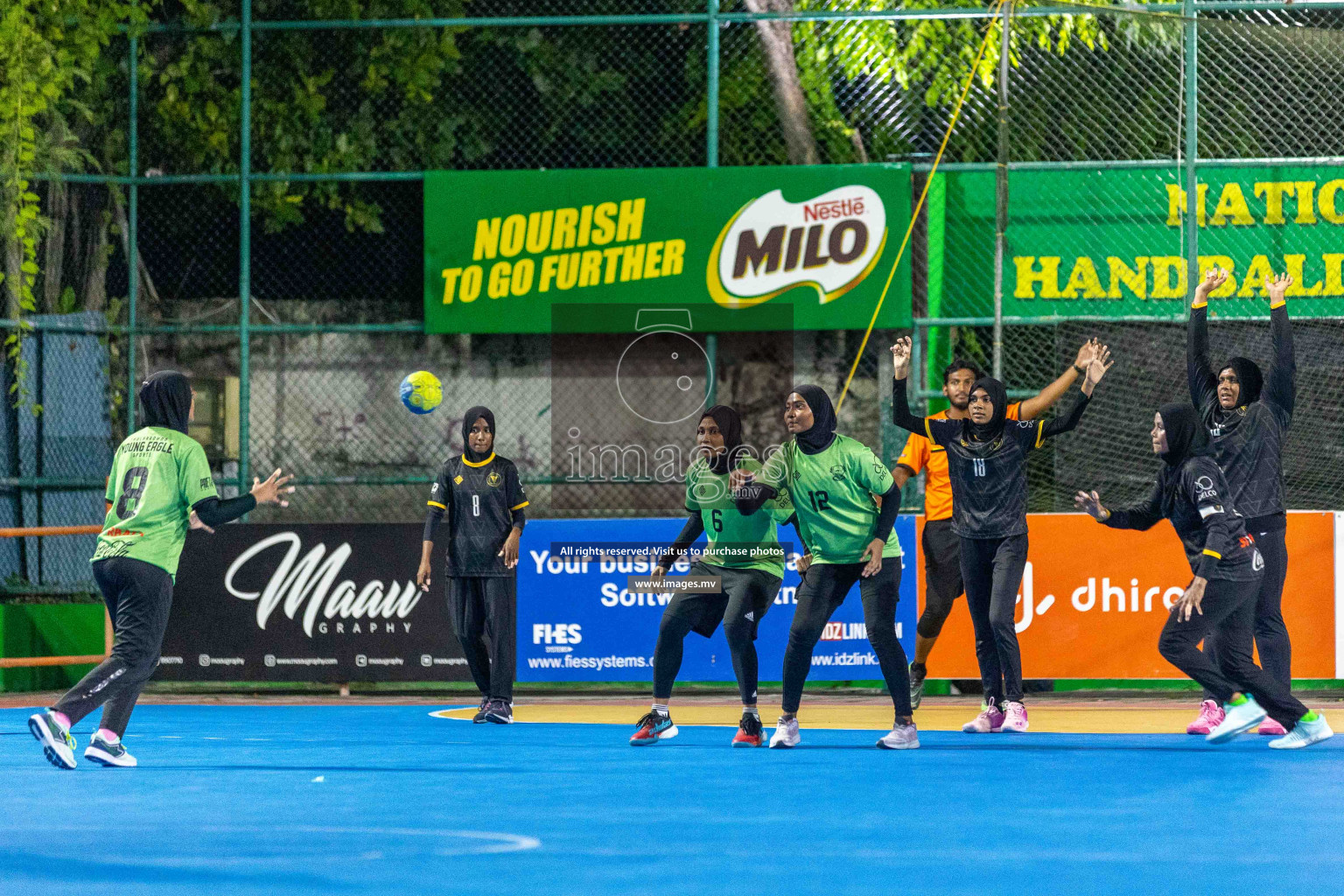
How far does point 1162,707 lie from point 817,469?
464cm

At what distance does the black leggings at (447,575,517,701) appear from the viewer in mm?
11461

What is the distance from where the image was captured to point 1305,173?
14156 mm

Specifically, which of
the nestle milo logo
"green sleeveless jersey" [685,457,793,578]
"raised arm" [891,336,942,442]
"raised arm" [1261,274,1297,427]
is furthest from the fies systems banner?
"raised arm" [1261,274,1297,427]

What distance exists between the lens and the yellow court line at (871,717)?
37.3ft

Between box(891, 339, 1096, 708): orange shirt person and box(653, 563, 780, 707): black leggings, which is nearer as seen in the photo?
box(653, 563, 780, 707): black leggings

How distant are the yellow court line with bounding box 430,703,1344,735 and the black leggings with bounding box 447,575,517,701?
0.56 meters

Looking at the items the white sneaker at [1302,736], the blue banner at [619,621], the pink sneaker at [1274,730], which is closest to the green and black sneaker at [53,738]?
the blue banner at [619,621]

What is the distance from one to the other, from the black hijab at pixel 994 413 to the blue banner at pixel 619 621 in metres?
→ 2.70

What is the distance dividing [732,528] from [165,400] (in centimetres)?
323

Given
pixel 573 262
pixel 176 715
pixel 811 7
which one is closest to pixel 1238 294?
pixel 811 7

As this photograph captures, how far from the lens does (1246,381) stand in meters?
10.3

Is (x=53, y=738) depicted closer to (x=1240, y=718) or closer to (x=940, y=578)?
(x=940, y=578)

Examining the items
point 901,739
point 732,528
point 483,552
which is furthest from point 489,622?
point 901,739

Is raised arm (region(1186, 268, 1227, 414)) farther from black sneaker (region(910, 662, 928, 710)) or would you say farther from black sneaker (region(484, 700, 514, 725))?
black sneaker (region(484, 700, 514, 725))
